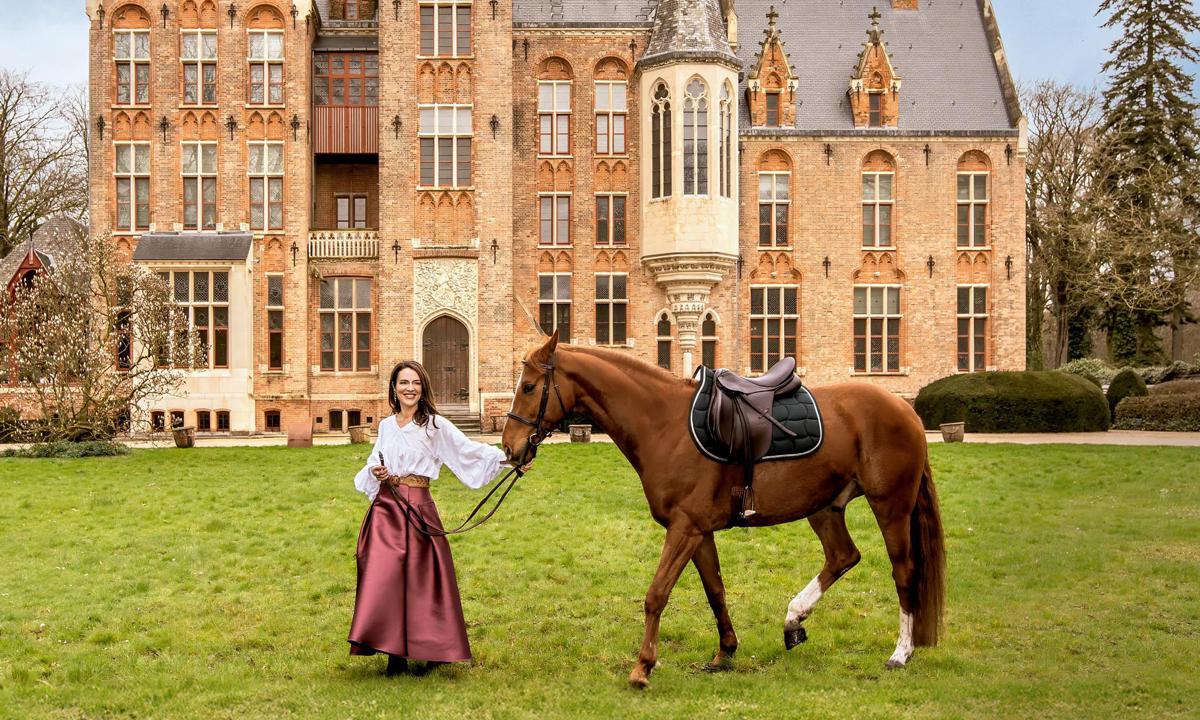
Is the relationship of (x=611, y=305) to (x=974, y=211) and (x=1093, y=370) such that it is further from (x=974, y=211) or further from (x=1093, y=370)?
(x=1093, y=370)

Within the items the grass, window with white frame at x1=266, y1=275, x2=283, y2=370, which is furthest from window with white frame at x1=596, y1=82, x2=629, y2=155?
the grass

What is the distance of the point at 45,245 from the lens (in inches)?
1414

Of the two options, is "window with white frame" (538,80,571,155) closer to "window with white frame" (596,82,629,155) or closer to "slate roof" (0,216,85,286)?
"window with white frame" (596,82,629,155)

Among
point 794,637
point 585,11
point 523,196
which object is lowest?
point 794,637

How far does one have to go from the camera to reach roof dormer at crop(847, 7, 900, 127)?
106 feet

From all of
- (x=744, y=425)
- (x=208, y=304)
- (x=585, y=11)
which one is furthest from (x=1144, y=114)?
(x=744, y=425)

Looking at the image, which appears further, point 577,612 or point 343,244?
point 343,244

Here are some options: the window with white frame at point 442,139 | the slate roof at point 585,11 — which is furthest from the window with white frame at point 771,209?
the window with white frame at point 442,139

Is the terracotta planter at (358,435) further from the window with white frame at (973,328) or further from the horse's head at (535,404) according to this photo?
the horse's head at (535,404)

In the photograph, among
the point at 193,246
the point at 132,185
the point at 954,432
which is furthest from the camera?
the point at 132,185

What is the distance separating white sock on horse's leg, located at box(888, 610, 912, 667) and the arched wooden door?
23.3 m

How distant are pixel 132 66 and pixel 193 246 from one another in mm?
5424

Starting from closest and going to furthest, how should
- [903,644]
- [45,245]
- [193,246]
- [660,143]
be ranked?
[903,644] → [193,246] → [660,143] → [45,245]

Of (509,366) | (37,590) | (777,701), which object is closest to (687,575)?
(777,701)
